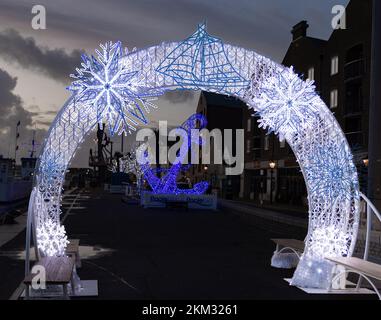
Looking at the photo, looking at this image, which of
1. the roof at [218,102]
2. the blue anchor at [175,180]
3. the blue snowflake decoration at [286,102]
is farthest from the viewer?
the roof at [218,102]

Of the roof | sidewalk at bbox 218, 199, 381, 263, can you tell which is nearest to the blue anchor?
sidewalk at bbox 218, 199, 381, 263

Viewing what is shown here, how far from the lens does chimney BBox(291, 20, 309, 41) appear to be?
44156 millimetres

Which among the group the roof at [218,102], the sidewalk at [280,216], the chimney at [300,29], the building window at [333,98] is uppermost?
the chimney at [300,29]

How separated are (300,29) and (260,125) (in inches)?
1468

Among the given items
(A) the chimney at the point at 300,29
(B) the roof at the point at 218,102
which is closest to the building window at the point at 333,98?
(A) the chimney at the point at 300,29

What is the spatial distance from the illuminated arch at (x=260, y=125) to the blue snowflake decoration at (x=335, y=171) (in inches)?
0.7

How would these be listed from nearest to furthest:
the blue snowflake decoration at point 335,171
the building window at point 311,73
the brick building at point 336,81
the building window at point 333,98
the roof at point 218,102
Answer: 1. the blue snowflake decoration at point 335,171
2. the brick building at point 336,81
3. the building window at point 333,98
4. the building window at point 311,73
5. the roof at point 218,102

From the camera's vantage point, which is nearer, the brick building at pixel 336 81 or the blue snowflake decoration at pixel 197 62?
the blue snowflake decoration at pixel 197 62

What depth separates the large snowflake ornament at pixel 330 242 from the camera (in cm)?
946

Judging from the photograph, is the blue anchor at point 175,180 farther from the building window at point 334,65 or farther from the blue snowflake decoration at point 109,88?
the blue snowflake decoration at point 109,88

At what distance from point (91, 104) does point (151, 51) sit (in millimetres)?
1505

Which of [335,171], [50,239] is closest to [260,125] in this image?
[335,171]

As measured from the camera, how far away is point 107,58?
338 inches

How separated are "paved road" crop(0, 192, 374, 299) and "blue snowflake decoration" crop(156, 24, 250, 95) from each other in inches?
142
